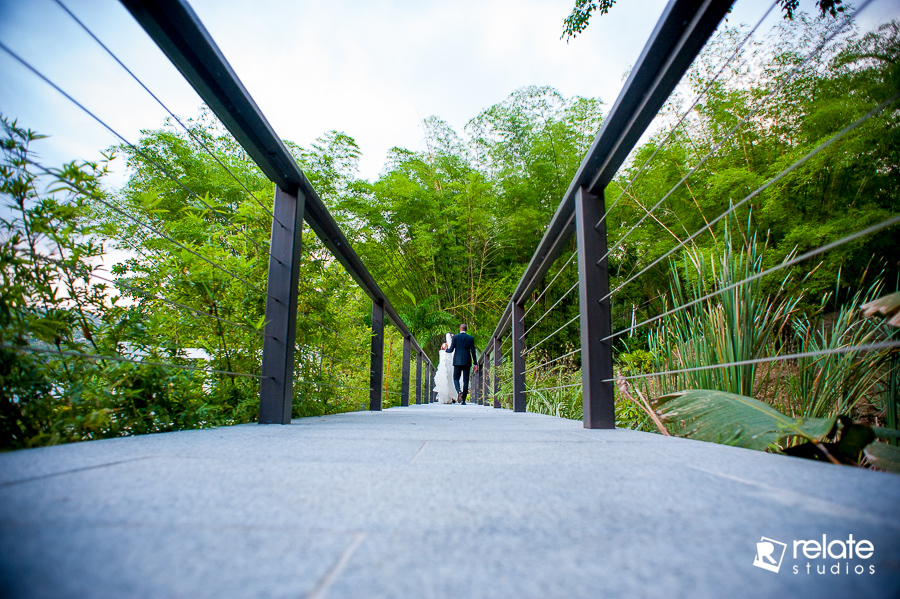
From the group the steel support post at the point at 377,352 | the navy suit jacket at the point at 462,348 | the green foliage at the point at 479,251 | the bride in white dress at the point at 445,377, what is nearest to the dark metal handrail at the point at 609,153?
the green foliage at the point at 479,251

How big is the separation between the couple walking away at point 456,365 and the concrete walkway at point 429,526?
5.63 meters

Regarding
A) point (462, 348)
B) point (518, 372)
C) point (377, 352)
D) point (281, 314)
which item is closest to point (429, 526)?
point (281, 314)

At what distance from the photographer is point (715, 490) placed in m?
0.58

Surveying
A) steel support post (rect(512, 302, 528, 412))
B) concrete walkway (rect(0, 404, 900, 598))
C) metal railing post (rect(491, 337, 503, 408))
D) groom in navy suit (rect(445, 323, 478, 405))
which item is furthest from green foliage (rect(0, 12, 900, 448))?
groom in navy suit (rect(445, 323, 478, 405))

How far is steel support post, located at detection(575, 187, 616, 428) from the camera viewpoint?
153 centimetres

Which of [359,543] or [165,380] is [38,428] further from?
[359,543]

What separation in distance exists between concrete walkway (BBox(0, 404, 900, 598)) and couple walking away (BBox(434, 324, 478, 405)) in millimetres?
5629

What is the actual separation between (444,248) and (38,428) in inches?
296

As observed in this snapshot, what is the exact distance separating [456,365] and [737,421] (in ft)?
18.8

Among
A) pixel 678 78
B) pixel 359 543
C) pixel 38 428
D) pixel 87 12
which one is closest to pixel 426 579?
pixel 359 543

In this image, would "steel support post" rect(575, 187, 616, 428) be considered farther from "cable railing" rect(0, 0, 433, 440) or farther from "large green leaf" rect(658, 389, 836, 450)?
"cable railing" rect(0, 0, 433, 440)

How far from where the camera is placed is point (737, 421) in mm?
1046

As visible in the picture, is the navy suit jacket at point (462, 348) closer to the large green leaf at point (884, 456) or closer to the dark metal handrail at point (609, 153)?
the dark metal handrail at point (609, 153)

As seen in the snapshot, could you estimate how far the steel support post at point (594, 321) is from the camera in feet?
5.01
